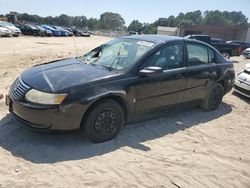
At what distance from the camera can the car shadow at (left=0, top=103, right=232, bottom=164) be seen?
4.02 meters

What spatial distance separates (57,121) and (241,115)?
4366mm

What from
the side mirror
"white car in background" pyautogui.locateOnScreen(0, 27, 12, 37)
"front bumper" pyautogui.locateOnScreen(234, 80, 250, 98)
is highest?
the side mirror

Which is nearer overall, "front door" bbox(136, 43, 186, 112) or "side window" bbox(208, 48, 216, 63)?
"front door" bbox(136, 43, 186, 112)

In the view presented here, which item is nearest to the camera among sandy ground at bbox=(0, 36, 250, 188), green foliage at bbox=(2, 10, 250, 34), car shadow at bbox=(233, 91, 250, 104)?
sandy ground at bbox=(0, 36, 250, 188)

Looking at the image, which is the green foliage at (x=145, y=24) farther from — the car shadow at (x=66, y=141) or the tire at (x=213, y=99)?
the car shadow at (x=66, y=141)

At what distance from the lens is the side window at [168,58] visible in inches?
195

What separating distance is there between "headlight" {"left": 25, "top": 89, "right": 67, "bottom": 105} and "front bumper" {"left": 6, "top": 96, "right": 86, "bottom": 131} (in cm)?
7

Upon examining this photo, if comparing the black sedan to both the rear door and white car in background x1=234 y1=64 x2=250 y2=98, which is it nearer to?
the rear door

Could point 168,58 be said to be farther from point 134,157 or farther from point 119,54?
point 134,157

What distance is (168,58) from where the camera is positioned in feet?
17.2

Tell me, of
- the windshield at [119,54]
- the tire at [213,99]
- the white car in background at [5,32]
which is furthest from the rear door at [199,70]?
the white car in background at [5,32]

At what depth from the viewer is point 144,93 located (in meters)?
4.82

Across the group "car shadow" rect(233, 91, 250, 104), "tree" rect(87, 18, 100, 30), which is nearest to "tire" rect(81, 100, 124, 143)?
"car shadow" rect(233, 91, 250, 104)

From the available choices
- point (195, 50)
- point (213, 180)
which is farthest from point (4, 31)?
point (213, 180)
